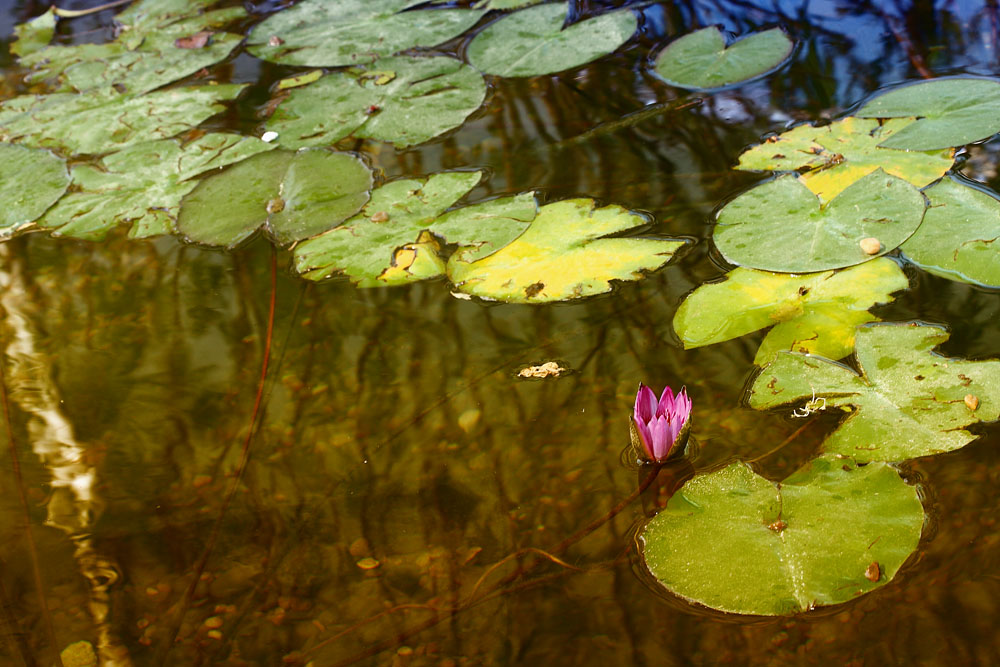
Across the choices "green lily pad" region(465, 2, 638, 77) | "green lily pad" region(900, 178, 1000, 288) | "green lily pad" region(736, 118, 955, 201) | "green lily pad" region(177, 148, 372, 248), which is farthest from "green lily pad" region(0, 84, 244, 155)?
Result: "green lily pad" region(900, 178, 1000, 288)

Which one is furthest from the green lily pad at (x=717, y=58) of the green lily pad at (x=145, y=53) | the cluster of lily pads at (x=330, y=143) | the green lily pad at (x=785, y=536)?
the green lily pad at (x=145, y=53)

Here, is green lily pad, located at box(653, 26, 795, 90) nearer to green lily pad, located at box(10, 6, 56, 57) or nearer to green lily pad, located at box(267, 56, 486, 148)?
green lily pad, located at box(267, 56, 486, 148)

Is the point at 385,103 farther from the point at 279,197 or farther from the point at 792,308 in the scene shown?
the point at 792,308

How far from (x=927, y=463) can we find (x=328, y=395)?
3.58 feet

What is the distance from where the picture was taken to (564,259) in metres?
1.72

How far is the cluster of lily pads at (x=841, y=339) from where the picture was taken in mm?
1089

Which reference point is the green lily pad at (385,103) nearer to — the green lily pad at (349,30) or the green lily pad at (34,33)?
the green lily pad at (349,30)

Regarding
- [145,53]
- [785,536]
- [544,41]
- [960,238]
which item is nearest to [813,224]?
[960,238]

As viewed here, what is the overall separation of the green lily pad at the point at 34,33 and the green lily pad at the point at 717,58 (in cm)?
272

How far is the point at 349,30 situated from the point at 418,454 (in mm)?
2091

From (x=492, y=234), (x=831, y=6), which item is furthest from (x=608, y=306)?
(x=831, y=6)

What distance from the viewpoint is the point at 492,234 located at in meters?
1.82

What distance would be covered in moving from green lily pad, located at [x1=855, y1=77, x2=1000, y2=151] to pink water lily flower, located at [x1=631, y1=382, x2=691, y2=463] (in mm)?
1061

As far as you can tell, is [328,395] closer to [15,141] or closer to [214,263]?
[214,263]
